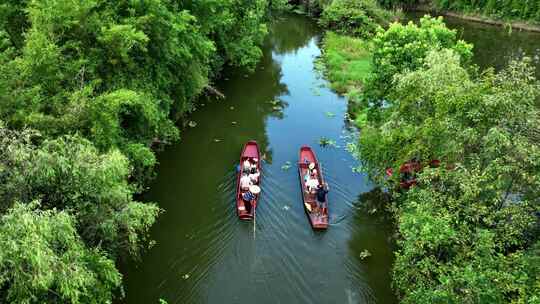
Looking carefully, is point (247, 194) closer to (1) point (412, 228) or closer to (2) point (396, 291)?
(2) point (396, 291)

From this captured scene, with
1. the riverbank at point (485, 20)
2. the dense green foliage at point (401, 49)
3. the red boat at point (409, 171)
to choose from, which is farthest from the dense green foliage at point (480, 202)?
the riverbank at point (485, 20)

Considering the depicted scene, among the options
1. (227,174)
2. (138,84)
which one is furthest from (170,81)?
(227,174)

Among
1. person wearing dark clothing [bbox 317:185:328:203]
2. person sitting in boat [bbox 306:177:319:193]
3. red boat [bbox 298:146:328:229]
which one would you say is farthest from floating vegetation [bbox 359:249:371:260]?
person sitting in boat [bbox 306:177:319:193]

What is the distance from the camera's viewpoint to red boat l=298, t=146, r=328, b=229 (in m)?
17.1

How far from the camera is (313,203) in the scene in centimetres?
1794

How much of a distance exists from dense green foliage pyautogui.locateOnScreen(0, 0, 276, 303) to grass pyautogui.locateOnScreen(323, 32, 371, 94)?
12.3m

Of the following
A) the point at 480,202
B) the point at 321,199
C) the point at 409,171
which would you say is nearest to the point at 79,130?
the point at 321,199

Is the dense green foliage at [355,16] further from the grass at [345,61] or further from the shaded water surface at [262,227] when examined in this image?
the shaded water surface at [262,227]

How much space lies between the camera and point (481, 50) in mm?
41094

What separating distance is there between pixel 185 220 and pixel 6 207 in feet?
29.7

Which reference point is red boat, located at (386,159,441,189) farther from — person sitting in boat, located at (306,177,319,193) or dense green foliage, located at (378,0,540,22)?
dense green foliage, located at (378,0,540,22)

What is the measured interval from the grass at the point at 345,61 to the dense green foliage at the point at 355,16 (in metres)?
2.00

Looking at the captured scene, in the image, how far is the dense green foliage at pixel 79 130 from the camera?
8.02m

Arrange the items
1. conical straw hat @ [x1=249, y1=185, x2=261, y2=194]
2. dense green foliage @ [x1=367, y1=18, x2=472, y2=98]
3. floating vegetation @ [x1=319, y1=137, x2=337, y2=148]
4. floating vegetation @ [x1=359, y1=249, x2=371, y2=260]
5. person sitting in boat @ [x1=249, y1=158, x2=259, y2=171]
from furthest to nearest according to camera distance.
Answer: floating vegetation @ [x1=319, y1=137, x2=337, y2=148]
person sitting in boat @ [x1=249, y1=158, x2=259, y2=171]
dense green foliage @ [x1=367, y1=18, x2=472, y2=98]
conical straw hat @ [x1=249, y1=185, x2=261, y2=194]
floating vegetation @ [x1=359, y1=249, x2=371, y2=260]
